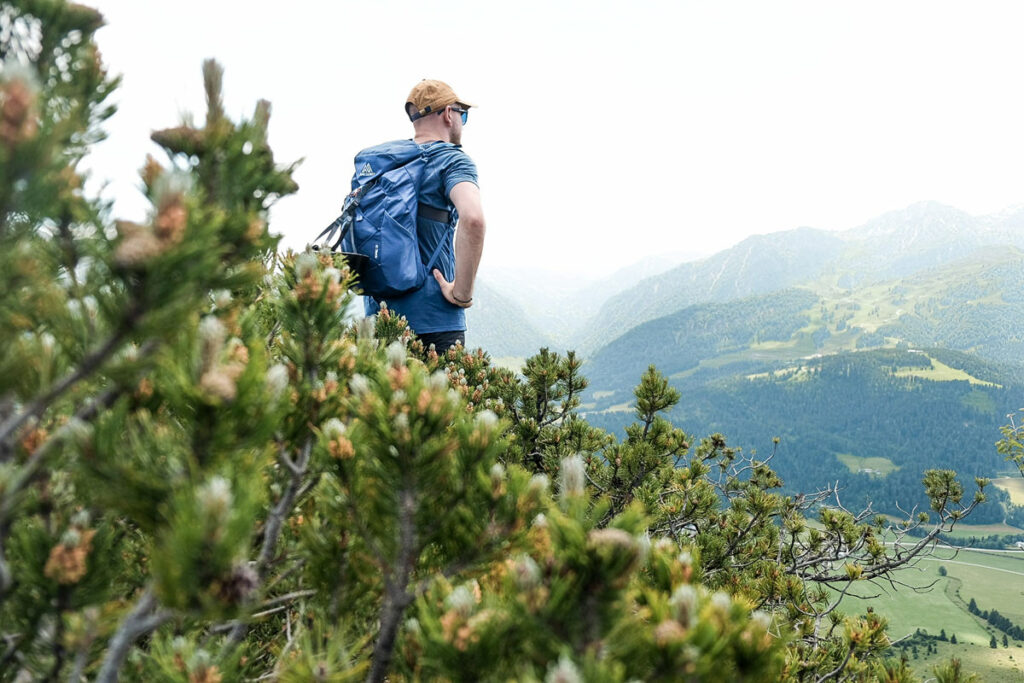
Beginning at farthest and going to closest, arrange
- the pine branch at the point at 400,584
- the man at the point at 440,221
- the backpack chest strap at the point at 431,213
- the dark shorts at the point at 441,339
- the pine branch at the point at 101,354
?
the dark shorts at the point at 441,339
the backpack chest strap at the point at 431,213
the man at the point at 440,221
the pine branch at the point at 400,584
the pine branch at the point at 101,354

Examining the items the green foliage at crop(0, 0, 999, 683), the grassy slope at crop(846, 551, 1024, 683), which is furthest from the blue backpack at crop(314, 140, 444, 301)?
the grassy slope at crop(846, 551, 1024, 683)

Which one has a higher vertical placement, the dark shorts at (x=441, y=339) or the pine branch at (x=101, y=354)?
the pine branch at (x=101, y=354)

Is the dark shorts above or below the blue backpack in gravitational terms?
below

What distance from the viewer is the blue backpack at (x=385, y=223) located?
544cm

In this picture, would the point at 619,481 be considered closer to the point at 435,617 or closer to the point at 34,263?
the point at 435,617

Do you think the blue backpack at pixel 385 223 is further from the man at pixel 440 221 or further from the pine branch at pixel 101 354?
the pine branch at pixel 101 354

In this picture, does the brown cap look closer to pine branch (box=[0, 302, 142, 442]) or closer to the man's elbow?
the man's elbow

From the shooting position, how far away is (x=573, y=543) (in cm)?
128

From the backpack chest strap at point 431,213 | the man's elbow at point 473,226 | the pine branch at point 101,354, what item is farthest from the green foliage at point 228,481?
the backpack chest strap at point 431,213

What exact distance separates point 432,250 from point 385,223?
783 millimetres

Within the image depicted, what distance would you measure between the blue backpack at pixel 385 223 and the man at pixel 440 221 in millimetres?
178

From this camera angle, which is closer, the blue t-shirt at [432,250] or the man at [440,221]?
the man at [440,221]

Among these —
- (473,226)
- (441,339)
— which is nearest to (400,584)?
(473,226)

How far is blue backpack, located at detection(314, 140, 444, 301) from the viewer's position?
544cm
